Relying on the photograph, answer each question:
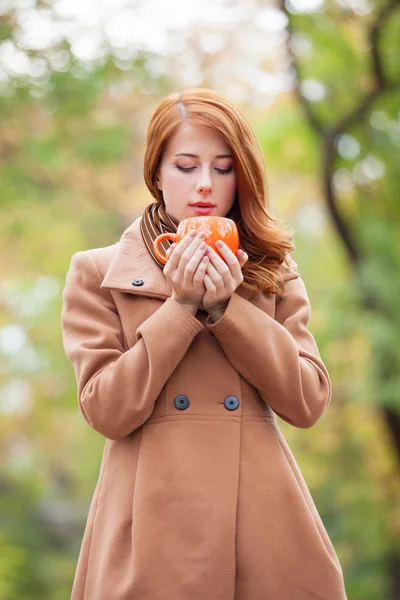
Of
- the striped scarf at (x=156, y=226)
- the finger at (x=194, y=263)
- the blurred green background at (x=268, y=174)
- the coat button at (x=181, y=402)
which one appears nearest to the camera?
the finger at (x=194, y=263)

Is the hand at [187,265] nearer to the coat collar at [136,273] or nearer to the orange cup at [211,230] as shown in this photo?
the orange cup at [211,230]

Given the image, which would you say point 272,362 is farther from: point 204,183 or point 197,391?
point 204,183

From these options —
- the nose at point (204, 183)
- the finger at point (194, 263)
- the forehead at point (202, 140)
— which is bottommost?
the finger at point (194, 263)

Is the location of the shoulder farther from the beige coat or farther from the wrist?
the wrist

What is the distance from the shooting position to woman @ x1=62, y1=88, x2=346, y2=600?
226 centimetres

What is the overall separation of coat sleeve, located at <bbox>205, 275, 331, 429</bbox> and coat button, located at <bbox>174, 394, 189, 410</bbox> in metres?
0.16

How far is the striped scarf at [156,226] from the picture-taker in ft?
8.15

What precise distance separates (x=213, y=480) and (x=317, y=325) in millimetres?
6710

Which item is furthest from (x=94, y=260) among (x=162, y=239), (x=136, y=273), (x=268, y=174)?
(x=268, y=174)

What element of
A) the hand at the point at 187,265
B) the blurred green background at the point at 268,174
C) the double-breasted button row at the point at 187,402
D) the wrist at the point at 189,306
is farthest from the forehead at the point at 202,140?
the blurred green background at the point at 268,174

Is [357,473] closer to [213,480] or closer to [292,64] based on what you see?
[292,64]

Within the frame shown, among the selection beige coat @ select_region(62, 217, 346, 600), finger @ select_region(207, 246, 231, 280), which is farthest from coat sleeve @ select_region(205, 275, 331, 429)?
finger @ select_region(207, 246, 231, 280)

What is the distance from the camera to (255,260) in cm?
253

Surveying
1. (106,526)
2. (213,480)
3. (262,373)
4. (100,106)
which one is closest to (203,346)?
(262,373)
